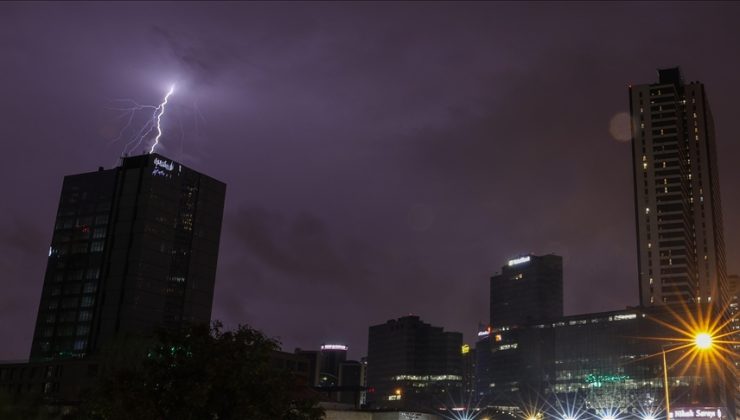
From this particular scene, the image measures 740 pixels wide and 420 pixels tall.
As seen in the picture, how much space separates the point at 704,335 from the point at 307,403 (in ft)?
71.5

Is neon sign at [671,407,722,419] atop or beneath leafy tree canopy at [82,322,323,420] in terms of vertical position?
atop

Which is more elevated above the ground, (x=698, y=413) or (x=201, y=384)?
(x=698, y=413)

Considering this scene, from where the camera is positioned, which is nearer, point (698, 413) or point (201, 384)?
point (201, 384)

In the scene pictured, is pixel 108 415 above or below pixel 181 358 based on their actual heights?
below

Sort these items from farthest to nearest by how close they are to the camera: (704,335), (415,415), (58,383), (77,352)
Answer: (77,352) < (58,383) < (415,415) < (704,335)

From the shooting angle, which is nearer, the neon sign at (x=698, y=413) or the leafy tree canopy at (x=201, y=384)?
the leafy tree canopy at (x=201, y=384)

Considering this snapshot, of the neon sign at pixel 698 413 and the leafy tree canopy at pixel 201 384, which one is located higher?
the neon sign at pixel 698 413

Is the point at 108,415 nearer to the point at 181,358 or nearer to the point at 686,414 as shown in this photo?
the point at 181,358

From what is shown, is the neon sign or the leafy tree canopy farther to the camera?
the neon sign

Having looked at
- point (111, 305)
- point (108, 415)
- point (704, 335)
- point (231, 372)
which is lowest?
point (108, 415)

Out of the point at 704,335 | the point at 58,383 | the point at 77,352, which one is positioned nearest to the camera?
the point at 704,335

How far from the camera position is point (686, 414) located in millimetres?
177250

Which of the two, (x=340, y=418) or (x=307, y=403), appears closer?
(x=307, y=403)

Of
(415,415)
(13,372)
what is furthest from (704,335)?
(13,372)
